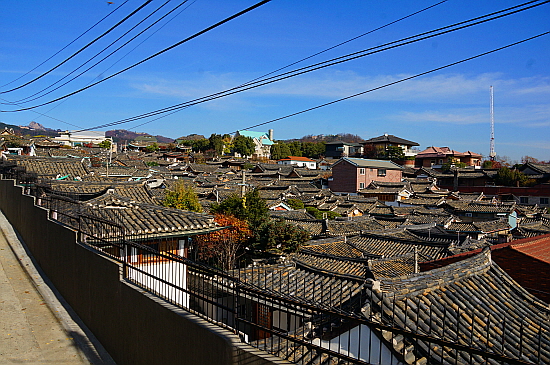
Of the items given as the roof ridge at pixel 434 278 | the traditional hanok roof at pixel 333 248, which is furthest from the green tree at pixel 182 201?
the roof ridge at pixel 434 278

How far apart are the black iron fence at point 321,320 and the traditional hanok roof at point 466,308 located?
0.03 meters

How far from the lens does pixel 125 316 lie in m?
5.71

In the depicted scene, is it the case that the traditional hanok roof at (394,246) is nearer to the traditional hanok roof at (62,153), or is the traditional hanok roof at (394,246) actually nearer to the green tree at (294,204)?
the green tree at (294,204)

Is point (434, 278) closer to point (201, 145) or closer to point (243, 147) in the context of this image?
point (243, 147)

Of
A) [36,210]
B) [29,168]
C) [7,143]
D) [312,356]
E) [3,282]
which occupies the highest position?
[7,143]

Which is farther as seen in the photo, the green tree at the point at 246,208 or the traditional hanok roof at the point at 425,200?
the traditional hanok roof at the point at 425,200

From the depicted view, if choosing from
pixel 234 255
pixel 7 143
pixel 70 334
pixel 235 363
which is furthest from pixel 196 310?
pixel 7 143

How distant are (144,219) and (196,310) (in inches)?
251

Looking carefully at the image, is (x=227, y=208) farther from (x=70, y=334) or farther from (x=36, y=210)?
(x=70, y=334)

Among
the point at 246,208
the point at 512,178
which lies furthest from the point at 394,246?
the point at 512,178

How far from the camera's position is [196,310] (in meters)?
4.71

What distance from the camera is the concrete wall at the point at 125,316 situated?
3977 millimetres

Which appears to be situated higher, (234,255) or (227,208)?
(227,208)

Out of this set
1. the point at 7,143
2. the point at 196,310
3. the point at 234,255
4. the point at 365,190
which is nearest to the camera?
the point at 196,310
